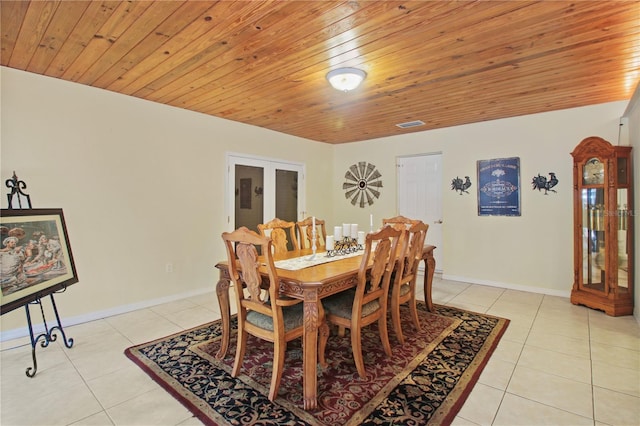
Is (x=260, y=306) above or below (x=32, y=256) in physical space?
below

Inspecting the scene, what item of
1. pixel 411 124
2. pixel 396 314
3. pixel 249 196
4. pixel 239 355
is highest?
pixel 411 124

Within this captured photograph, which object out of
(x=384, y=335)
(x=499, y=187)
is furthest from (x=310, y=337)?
(x=499, y=187)

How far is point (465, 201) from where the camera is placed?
4.74 m

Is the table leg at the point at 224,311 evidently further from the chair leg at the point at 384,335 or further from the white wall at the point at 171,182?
the white wall at the point at 171,182

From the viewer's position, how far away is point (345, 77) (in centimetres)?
273

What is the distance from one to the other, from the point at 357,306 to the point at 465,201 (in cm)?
334

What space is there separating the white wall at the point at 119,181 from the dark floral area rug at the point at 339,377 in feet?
3.85

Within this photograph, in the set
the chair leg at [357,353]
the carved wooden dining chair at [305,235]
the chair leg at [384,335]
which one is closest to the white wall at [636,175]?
the chair leg at [384,335]

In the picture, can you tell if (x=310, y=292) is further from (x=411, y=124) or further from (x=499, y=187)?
(x=499, y=187)

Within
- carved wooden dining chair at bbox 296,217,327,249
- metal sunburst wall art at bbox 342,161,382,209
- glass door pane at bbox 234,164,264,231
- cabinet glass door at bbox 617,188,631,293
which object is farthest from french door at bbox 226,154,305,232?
cabinet glass door at bbox 617,188,631,293

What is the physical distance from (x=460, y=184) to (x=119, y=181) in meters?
4.55

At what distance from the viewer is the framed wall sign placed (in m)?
4.29

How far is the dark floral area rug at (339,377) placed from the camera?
178cm

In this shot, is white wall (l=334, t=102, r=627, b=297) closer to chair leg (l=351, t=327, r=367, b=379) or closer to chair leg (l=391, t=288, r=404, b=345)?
chair leg (l=391, t=288, r=404, b=345)
